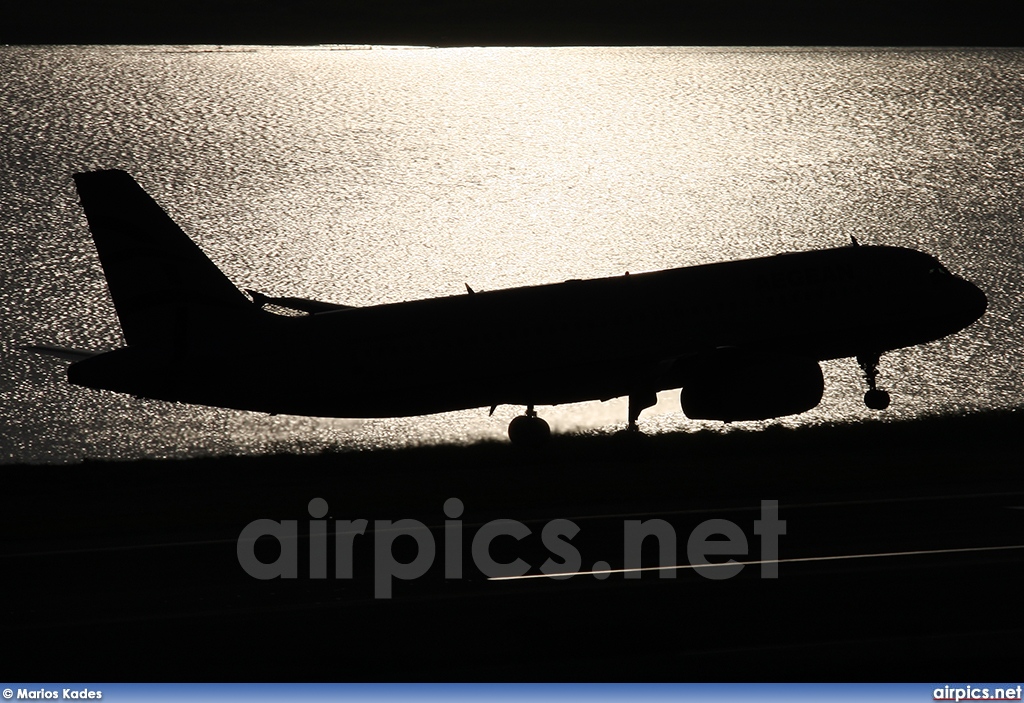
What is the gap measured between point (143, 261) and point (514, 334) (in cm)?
1151

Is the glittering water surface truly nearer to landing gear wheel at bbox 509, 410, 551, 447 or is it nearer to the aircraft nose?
landing gear wheel at bbox 509, 410, 551, 447

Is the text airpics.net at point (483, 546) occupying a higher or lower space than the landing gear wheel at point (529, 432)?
lower

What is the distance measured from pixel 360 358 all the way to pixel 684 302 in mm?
11313

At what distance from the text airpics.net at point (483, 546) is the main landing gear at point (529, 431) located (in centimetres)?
1098

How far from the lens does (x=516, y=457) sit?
152 feet

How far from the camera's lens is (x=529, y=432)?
4722 cm

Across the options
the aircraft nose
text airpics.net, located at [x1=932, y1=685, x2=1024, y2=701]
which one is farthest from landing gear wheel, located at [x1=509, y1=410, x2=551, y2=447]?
text airpics.net, located at [x1=932, y1=685, x2=1024, y2=701]

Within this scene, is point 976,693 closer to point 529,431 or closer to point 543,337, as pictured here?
point 543,337

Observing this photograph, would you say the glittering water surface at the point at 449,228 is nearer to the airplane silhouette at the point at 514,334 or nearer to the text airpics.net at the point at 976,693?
the airplane silhouette at the point at 514,334

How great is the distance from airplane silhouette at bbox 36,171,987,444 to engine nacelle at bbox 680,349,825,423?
0.05 meters

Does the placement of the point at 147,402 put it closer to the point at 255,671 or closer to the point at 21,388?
the point at 21,388

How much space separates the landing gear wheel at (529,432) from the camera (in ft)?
155

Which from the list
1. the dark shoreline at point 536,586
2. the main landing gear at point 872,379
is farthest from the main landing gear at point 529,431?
the main landing gear at point 872,379

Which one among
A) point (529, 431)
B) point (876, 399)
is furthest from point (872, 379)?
point (529, 431)
